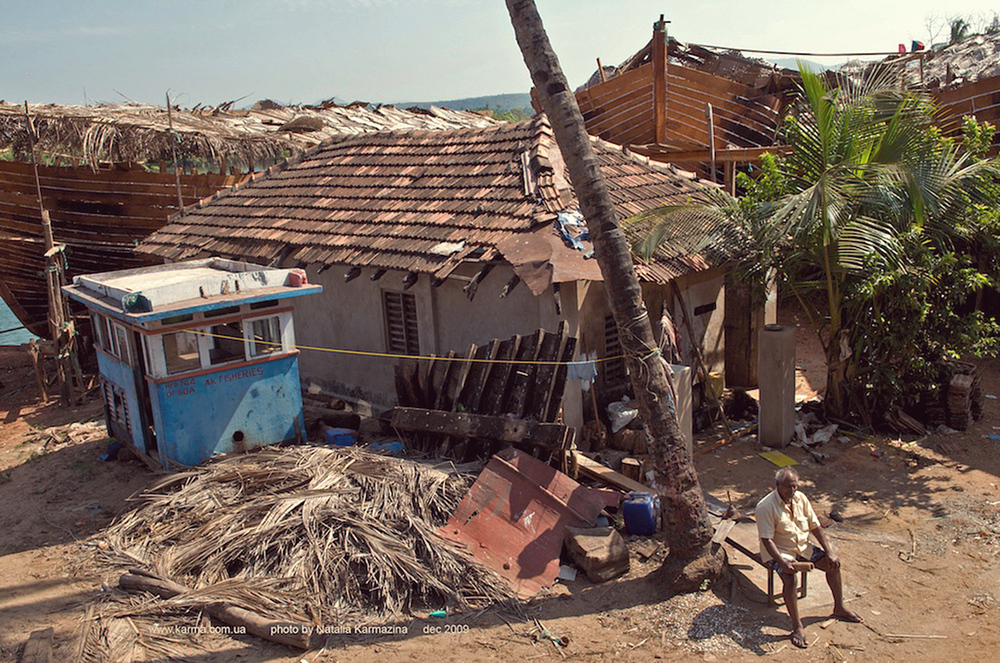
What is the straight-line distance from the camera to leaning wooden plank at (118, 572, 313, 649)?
6344 millimetres

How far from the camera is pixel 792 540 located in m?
6.33

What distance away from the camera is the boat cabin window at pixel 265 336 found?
9.38m

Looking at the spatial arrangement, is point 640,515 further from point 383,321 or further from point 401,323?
point 383,321

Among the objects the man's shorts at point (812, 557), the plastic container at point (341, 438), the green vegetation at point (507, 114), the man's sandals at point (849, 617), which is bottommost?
the man's sandals at point (849, 617)

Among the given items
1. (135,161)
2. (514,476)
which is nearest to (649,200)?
(514,476)

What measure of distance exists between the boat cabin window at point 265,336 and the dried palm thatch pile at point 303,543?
1.51 meters

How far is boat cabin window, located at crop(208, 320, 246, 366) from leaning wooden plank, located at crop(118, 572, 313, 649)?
2.91m

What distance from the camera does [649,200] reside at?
11.6 metres

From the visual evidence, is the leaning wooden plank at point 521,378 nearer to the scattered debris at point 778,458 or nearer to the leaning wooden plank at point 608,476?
the leaning wooden plank at point 608,476

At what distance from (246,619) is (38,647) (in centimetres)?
164

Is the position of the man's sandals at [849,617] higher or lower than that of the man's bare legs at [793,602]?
lower

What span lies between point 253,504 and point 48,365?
13.1 metres

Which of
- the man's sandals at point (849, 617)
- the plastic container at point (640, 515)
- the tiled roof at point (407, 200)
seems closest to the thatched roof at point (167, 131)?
the tiled roof at point (407, 200)

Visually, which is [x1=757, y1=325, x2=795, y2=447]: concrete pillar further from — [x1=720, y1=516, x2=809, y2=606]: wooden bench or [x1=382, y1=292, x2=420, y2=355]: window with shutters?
[x1=382, y1=292, x2=420, y2=355]: window with shutters
